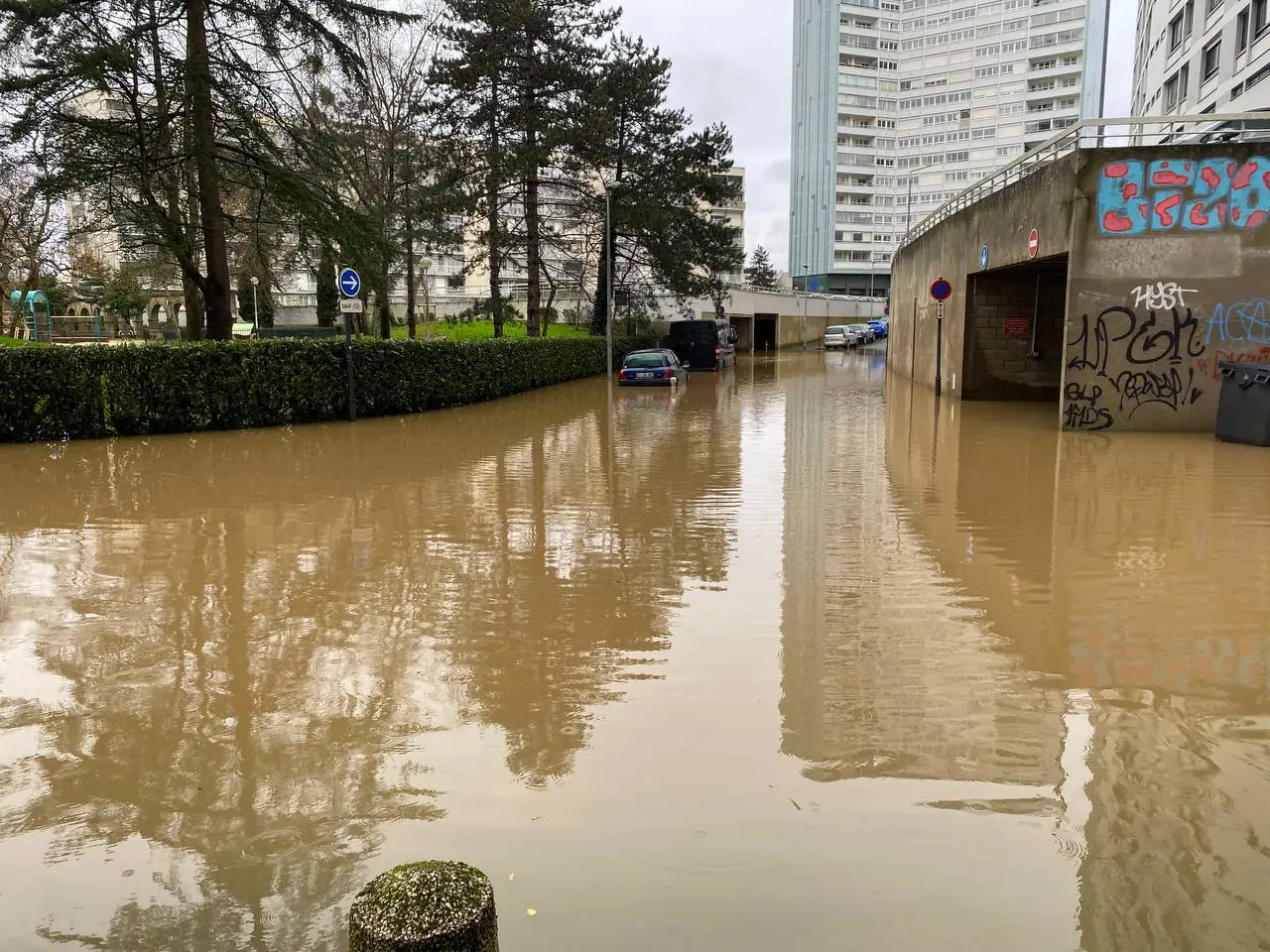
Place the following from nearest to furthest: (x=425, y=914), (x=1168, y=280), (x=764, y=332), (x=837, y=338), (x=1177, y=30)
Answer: (x=425, y=914) < (x=1168, y=280) < (x=1177, y=30) < (x=837, y=338) < (x=764, y=332)

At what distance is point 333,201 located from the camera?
60.1 ft

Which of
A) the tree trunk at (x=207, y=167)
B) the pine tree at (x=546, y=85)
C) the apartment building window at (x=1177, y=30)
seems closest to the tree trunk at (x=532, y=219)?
the pine tree at (x=546, y=85)

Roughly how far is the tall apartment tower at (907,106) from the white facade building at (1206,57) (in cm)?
4817

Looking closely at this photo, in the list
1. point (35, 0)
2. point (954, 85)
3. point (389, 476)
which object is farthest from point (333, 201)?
point (954, 85)

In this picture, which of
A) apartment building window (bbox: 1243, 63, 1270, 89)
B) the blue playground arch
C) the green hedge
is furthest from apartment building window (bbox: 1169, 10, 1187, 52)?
the blue playground arch

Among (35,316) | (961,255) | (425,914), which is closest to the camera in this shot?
(425,914)

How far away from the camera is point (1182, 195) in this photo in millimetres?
15227

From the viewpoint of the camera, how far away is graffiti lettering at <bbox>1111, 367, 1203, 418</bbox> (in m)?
15.8

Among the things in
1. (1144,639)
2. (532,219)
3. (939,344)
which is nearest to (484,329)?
(532,219)

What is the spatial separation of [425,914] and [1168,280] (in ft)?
54.7

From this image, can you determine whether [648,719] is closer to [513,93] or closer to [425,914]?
[425,914]

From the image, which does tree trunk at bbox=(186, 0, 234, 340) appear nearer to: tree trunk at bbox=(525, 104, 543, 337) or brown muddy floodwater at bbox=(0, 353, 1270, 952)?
brown muddy floodwater at bbox=(0, 353, 1270, 952)

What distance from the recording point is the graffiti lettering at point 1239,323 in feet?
50.2

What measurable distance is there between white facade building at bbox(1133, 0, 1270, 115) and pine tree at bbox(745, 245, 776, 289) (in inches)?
1696
